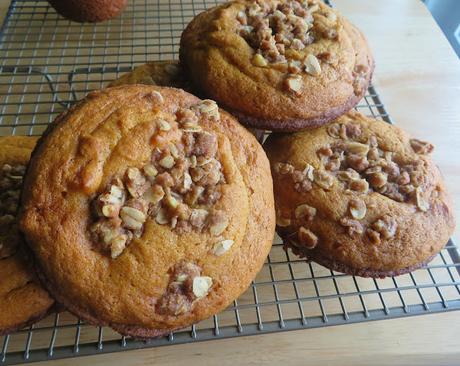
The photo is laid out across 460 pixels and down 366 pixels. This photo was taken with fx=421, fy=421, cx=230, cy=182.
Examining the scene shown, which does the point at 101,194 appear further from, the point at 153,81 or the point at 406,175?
the point at 406,175

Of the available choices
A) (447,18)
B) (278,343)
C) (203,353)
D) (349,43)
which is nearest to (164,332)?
(203,353)

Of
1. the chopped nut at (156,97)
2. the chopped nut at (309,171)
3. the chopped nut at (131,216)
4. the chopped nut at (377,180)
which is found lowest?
the chopped nut at (309,171)

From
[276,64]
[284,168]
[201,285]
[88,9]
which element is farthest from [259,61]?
[88,9]

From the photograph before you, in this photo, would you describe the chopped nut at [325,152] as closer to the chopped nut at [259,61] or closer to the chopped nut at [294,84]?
the chopped nut at [294,84]

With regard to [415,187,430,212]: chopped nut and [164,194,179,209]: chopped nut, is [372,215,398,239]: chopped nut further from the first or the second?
[164,194,179,209]: chopped nut

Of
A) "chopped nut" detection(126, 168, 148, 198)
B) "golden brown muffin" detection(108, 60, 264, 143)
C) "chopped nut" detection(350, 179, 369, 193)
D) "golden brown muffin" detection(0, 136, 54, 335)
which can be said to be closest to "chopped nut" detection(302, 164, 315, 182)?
"chopped nut" detection(350, 179, 369, 193)

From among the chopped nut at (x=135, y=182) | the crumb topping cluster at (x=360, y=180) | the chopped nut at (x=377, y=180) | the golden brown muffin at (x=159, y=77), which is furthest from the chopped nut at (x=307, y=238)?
the golden brown muffin at (x=159, y=77)

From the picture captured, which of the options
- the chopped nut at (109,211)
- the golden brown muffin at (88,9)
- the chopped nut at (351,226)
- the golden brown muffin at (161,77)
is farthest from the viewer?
the golden brown muffin at (88,9)
